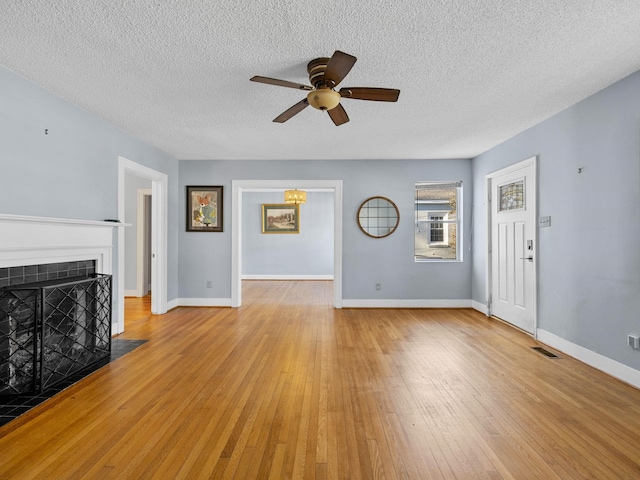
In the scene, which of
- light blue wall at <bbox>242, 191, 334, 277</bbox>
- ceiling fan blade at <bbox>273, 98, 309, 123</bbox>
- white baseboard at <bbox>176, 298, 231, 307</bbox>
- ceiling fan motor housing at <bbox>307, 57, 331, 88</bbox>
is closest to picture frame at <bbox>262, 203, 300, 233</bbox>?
light blue wall at <bbox>242, 191, 334, 277</bbox>

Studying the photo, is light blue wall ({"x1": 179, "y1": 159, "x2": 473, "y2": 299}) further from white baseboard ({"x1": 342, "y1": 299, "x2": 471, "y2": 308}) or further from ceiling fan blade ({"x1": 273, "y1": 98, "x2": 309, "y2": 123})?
ceiling fan blade ({"x1": 273, "y1": 98, "x2": 309, "y2": 123})

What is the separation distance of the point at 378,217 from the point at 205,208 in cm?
284

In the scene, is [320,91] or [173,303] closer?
[320,91]

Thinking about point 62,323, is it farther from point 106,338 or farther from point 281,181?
point 281,181

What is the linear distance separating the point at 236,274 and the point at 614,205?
470 cm

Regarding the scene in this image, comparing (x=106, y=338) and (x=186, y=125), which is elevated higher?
(x=186, y=125)

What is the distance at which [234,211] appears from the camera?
5.30 m

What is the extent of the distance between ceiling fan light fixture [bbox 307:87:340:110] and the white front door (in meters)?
2.73

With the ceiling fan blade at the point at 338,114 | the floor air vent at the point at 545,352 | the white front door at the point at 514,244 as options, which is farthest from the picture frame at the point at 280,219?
the floor air vent at the point at 545,352

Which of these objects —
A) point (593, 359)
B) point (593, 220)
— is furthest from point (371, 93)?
point (593, 359)

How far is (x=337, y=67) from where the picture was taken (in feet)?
6.48

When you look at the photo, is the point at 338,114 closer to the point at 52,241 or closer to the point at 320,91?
the point at 320,91

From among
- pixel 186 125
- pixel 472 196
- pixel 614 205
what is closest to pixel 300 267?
pixel 472 196

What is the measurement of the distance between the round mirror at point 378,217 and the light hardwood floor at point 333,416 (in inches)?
85.2
